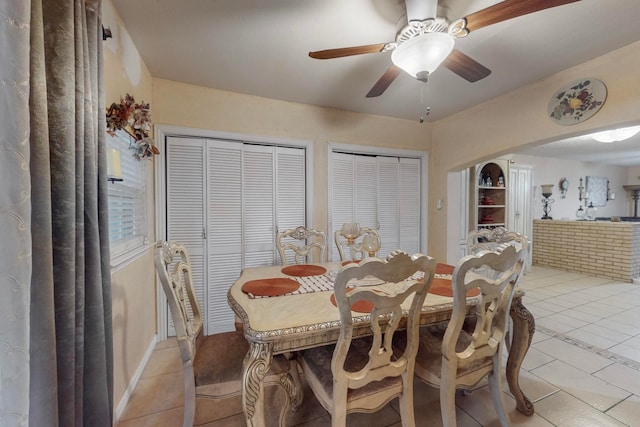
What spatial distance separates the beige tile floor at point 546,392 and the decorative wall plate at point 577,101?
204 cm

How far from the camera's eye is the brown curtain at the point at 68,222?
2.48 ft

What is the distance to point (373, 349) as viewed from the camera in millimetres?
1167

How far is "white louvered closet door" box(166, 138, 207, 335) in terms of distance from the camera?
2.70 meters

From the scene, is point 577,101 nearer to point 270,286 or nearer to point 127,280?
point 270,286

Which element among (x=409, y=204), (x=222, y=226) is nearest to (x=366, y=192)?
(x=409, y=204)

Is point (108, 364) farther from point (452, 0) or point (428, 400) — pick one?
point (452, 0)

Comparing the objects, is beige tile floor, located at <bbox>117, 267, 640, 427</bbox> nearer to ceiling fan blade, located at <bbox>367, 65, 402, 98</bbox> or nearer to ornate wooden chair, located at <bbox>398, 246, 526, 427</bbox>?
ornate wooden chair, located at <bbox>398, 246, 526, 427</bbox>

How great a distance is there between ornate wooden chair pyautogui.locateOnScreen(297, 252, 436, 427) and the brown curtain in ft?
2.93

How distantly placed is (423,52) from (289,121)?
1.89 m

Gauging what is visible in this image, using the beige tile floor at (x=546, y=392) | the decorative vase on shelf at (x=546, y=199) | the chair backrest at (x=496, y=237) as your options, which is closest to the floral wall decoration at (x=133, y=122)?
the beige tile floor at (x=546, y=392)

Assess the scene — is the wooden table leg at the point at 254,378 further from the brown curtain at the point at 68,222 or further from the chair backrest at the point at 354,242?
the chair backrest at the point at 354,242

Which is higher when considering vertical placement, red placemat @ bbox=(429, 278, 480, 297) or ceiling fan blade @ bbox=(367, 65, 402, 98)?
ceiling fan blade @ bbox=(367, 65, 402, 98)

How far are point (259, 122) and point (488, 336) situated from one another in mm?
2777

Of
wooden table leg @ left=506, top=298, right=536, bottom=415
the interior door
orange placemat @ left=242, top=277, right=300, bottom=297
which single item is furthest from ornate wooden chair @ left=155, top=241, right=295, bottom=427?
→ the interior door
